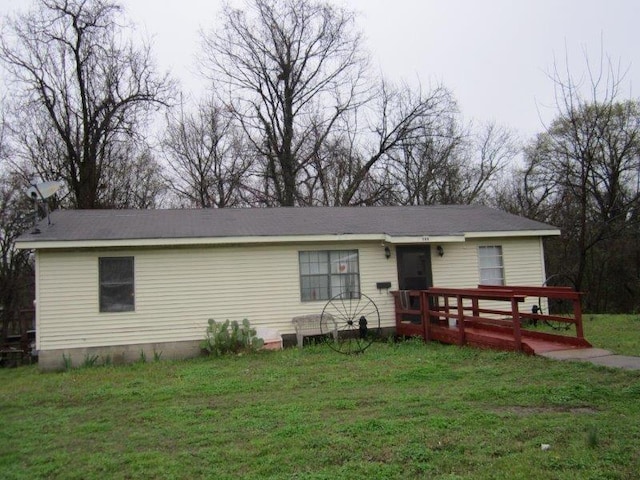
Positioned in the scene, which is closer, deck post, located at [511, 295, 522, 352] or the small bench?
deck post, located at [511, 295, 522, 352]

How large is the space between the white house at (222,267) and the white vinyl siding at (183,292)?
20 mm

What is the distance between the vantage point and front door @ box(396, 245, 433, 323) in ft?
39.7

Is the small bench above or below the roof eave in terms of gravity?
below

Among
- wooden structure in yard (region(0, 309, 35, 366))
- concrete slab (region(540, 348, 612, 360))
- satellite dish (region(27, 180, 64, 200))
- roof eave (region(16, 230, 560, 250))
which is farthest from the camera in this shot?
wooden structure in yard (region(0, 309, 35, 366))

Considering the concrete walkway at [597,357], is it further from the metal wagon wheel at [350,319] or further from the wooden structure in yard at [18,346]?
the wooden structure in yard at [18,346]

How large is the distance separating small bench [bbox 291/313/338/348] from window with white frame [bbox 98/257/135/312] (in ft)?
11.0

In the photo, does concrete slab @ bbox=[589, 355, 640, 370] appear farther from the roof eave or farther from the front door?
the front door

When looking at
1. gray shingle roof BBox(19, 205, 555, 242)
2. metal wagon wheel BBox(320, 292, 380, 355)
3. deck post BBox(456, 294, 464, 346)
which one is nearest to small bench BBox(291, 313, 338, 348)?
metal wagon wheel BBox(320, 292, 380, 355)

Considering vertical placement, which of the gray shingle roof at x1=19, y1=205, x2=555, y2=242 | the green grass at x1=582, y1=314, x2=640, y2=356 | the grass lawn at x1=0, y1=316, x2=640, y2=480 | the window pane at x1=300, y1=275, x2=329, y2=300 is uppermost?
the gray shingle roof at x1=19, y1=205, x2=555, y2=242

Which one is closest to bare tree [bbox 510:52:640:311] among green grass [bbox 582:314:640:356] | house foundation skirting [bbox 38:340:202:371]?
green grass [bbox 582:314:640:356]

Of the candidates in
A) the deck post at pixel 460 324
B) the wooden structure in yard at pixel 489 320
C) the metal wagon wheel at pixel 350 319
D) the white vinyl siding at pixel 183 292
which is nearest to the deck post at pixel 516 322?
the wooden structure in yard at pixel 489 320

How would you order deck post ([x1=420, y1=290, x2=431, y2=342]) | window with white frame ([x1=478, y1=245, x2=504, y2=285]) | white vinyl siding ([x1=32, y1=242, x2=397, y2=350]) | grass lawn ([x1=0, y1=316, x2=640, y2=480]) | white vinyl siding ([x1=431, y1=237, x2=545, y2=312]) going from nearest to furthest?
grass lawn ([x1=0, y1=316, x2=640, y2=480]) < white vinyl siding ([x1=32, y1=242, x2=397, y2=350]) < deck post ([x1=420, y1=290, x2=431, y2=342]) < white vinyl siding ([x1=431, y1=237, x2=545, y2=312]) < window with white frame ([x1=478, y1=245, x2=504, y2=285])

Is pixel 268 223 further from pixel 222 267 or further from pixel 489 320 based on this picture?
pixel 489 320

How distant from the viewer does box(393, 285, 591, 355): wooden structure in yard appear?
825 centimetres
